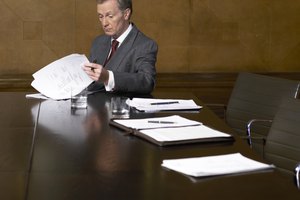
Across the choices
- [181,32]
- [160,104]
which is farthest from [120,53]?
[181,32]

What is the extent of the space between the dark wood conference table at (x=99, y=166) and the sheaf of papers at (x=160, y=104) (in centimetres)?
19

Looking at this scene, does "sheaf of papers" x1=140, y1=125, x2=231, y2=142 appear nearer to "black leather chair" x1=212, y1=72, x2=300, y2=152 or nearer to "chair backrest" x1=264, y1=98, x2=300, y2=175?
"chair backrest" x1=264, y1=98, x2=300, y2=175

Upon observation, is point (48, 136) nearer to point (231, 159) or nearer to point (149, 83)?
point (231, 159)

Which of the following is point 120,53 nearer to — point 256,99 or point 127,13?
point 127,13

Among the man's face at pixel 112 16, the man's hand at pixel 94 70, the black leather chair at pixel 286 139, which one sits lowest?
the black leather chair at pixel 286 139

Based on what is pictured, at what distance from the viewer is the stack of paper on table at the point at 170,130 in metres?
3.17

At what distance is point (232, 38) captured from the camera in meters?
7.47

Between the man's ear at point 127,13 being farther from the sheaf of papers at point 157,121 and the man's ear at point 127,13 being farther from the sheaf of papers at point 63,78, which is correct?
the sheaf of papers at point 157,121

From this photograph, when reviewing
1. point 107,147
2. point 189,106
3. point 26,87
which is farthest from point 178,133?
point 26,87

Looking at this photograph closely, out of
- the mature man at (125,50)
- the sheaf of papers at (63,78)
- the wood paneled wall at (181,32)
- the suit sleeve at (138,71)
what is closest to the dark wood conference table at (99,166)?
the sheaf of papers at (63,78)

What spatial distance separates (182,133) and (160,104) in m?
1.02

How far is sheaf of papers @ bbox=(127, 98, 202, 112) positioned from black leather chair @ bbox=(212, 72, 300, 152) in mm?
672

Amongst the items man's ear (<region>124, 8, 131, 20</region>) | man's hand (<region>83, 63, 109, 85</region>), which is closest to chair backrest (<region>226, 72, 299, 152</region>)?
man's ear (<region>124, 8, 131, 20</region>)

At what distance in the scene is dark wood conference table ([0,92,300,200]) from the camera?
238cm
